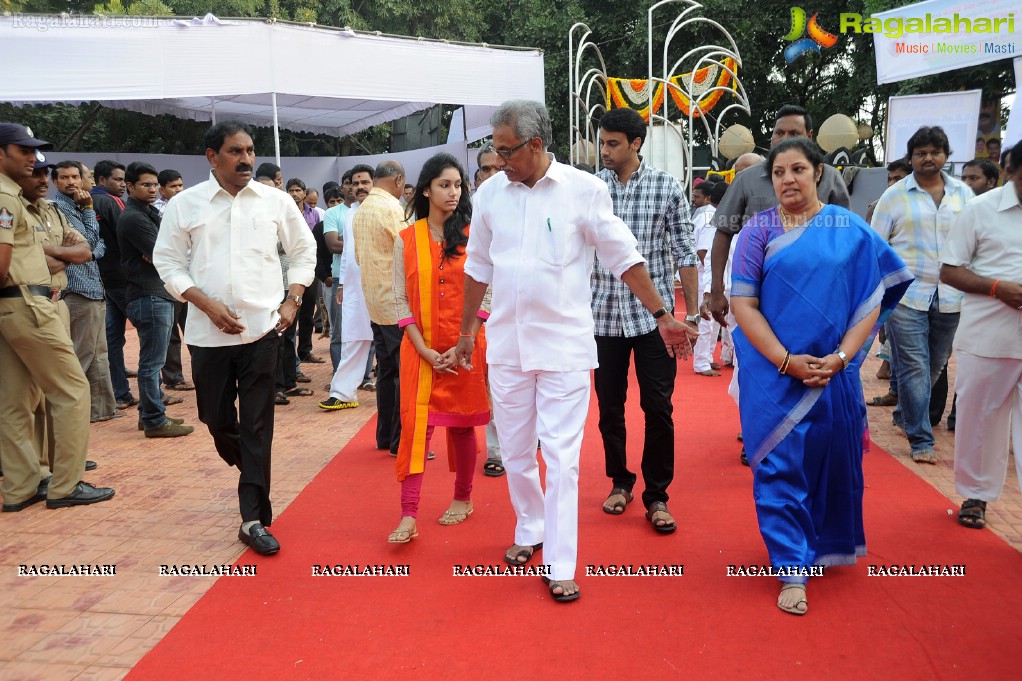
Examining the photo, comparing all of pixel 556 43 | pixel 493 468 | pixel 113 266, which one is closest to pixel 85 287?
pixel 113 266

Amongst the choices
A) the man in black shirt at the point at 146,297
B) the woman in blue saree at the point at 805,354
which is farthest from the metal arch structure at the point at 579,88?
the woman in blue saree at the point at 805,354

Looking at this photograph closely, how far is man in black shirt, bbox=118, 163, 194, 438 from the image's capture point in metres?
6.50

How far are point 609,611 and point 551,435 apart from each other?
760 mm

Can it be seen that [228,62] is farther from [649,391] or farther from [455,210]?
[649,391]

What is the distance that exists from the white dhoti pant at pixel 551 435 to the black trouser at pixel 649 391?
775 millimetres

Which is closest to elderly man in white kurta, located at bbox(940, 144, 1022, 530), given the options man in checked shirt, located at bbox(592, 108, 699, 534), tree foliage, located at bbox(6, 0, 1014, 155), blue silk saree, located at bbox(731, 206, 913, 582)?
blue silk saree, located at bbox(731, 206, 913, 582)

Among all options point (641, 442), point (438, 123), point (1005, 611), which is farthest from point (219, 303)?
point (438, 123)

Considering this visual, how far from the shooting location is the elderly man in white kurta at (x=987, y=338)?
4086 millimetres

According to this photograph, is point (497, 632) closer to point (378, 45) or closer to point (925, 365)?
point (925, 365)

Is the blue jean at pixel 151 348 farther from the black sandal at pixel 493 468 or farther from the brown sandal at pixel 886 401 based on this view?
the brown sandal at pixel 886 401

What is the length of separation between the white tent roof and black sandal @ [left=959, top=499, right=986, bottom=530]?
925 centimetres

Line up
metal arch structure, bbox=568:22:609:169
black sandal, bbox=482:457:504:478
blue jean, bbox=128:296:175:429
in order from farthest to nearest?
metal arch structure, bbox=568:22:609:169, blue jean, bbox=128:296:175:429, black sandal, bbox=482:457:504:478

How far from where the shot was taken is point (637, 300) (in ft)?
14.0

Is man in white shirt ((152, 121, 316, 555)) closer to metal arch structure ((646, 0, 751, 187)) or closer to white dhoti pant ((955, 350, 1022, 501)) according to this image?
white dhoti pant ((955, 350, 1022, 501))
